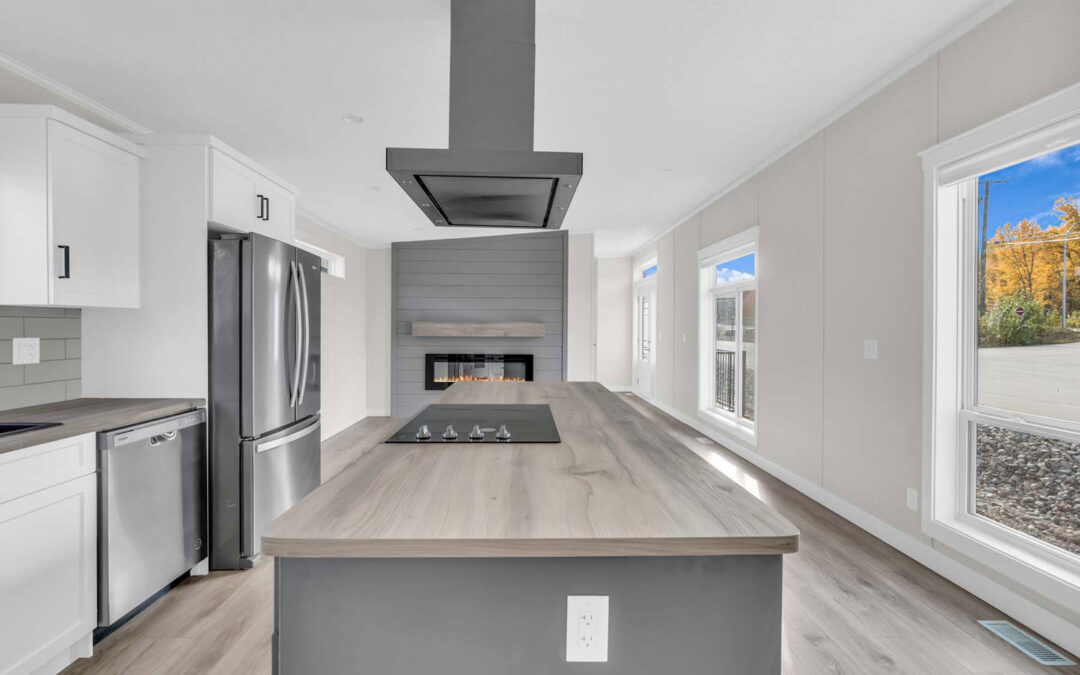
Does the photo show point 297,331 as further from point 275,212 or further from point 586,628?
point 586,628

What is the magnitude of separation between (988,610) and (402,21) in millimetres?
3602

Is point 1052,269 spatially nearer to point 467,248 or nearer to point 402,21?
point 402,21

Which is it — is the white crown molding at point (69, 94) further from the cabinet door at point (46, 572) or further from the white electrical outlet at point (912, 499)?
the white electrical outlet at point (912, 499)

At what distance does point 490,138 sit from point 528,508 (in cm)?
132

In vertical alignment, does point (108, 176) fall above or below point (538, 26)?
below

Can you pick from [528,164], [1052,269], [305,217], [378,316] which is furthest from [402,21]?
[378,316]

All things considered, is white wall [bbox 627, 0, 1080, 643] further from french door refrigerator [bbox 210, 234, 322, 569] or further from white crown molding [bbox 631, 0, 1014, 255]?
french door refrigerator [bbox 210, 234, 322, 569]

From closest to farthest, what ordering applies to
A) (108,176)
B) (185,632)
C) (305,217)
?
(185,632), (108,176), (305,217)

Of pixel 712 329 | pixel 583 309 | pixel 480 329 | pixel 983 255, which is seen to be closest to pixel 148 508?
pixel 983 255

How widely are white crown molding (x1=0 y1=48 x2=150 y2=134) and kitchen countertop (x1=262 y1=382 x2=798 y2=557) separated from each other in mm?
2654

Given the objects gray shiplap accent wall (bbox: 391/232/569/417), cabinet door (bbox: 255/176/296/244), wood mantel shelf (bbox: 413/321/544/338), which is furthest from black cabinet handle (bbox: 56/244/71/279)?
gray shiplap accent wall (bbox: 391/232/569/417)

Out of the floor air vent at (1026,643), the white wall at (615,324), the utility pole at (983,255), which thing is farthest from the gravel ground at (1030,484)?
the white wall at (615,324)

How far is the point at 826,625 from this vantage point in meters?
2.19

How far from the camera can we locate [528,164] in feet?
5.38
